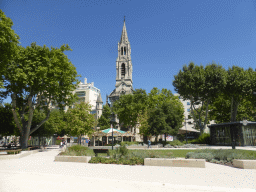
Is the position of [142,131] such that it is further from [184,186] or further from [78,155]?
[184,186]

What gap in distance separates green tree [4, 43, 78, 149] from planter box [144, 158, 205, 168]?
15902 millimetres

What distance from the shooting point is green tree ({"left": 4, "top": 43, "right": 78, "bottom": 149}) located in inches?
806

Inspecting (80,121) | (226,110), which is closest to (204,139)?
(226,110)

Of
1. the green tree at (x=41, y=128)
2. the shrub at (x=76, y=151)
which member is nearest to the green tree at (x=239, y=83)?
the shrub at (x=76, y=151)

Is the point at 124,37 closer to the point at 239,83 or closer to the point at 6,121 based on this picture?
the point at 239,83

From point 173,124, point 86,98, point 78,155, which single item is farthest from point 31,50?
point 86,98

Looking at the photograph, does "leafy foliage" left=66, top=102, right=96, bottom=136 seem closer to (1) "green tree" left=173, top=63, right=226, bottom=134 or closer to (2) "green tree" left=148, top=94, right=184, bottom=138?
(2) "green tree" left=148, top=94, right=184, bottom=138

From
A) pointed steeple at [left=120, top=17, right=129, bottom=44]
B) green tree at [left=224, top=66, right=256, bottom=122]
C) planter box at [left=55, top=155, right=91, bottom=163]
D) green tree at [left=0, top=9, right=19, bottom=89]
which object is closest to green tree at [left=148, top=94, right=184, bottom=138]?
green tree at [left=224, top=66, right=256, bottom=122]

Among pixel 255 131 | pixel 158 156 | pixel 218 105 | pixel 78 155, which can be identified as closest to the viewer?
pixel 158 156

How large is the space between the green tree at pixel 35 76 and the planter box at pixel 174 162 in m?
15.9

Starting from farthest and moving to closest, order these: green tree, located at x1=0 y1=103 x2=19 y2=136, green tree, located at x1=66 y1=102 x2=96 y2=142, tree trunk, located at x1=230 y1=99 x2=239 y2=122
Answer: tree trunk, located at x1=230 y1=99 x2=239 y2=122 → green tree, located at x1=66 y1=102 x2=96 y2=142 → green tree, located at x1=0 y1=103 x2=19 y2=136

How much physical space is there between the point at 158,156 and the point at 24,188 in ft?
25.1

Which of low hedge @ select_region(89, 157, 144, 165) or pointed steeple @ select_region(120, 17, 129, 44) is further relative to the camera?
pointed steeple @ select_region(120, 17, 129, 44)

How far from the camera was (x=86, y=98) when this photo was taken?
8769 cm
